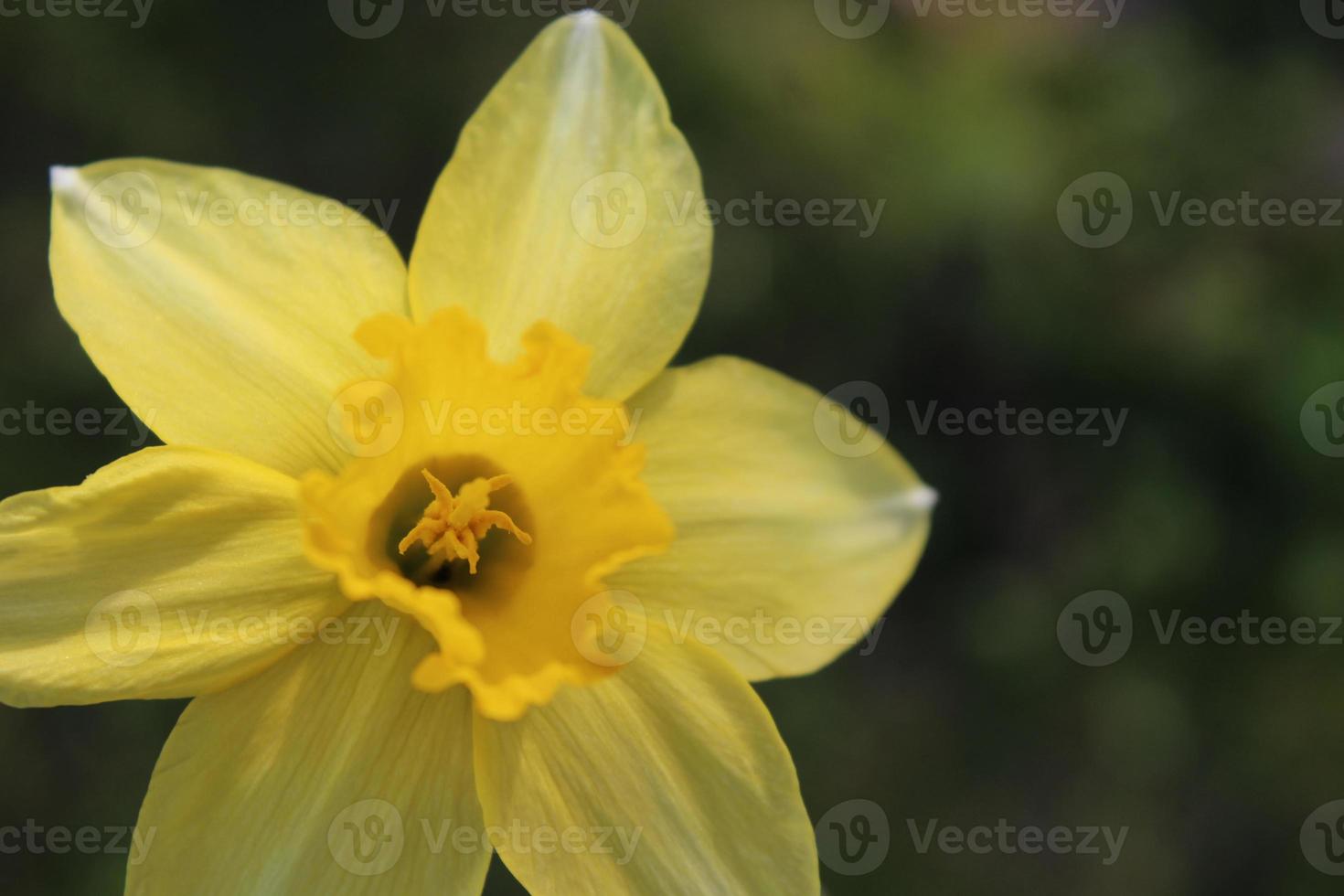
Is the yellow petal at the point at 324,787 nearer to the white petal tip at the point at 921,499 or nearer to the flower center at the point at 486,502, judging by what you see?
the flower center at the point at 486,502

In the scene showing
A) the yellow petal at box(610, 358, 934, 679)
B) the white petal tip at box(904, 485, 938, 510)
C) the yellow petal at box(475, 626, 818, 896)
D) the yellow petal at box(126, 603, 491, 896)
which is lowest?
the yellow petal at box(126, 603, 491, 896)

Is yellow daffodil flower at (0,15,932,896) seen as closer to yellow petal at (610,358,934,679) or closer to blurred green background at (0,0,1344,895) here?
yellow petal at (610,358,934,679)

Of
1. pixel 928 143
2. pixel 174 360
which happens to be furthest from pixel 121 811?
pixel 928 143

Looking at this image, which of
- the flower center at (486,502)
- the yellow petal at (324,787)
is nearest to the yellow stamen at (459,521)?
the flower center at (486,502)

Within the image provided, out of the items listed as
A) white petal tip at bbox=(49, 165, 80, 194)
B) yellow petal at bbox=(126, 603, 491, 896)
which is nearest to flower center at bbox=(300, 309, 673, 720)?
yellow petal at bbox=(126, 603, 491, 896)

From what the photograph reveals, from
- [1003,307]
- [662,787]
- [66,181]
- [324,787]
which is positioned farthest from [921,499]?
[1003,307]

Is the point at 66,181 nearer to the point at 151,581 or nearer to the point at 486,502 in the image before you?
the point at 151,581
